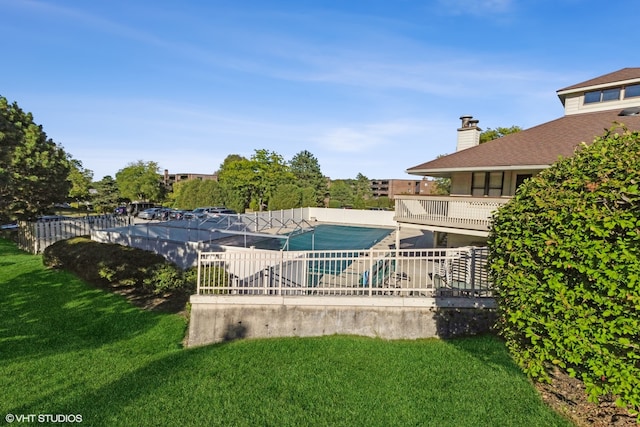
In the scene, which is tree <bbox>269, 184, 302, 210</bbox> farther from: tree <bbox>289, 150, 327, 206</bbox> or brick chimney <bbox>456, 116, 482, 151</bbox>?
tree <bbox>289, 150, 327, 206</bbox>

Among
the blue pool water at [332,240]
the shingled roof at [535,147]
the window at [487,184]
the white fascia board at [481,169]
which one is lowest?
the blue pool water at [332,240]

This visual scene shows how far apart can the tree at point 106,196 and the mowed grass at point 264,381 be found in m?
45.0

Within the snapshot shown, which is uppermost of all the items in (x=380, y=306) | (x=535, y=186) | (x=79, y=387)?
(x=535, y=186)

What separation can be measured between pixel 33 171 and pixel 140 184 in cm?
3488

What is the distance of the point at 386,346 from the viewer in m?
A: 6.36

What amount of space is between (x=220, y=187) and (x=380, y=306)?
125 feet

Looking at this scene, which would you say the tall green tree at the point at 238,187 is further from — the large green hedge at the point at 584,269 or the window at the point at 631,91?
the large green hedge at the point at 584,269

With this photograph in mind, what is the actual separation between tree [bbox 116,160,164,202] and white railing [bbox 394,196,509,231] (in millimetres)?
49088

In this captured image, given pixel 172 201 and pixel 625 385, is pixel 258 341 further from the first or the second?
pixel 172 201

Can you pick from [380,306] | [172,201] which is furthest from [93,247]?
[172,201]

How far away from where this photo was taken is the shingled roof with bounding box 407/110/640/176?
1241 centimetres

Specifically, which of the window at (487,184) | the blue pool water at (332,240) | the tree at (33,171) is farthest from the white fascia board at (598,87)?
the tree at (33,171)

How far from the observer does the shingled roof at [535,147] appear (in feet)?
40.7

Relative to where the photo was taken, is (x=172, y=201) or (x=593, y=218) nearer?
(x=593, y=218)
